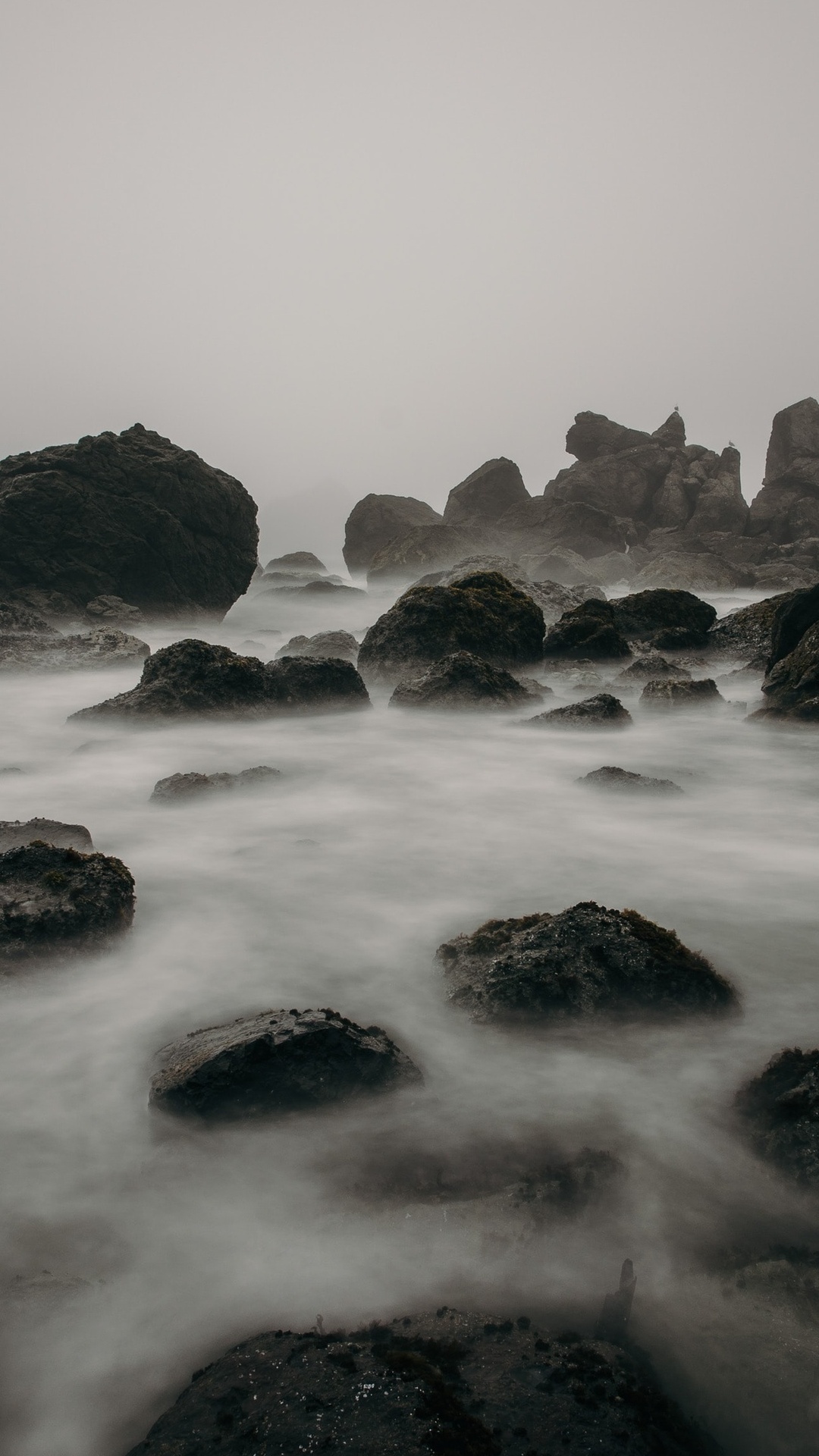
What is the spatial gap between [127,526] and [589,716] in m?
17.7

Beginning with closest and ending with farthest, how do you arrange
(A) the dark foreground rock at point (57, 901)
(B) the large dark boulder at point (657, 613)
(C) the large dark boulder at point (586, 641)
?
(A) the dark foreground rock at point (57, 901) → (C) the large dark boulder at point (586, 641) → (B) the large dark boulder at point (657, 613)

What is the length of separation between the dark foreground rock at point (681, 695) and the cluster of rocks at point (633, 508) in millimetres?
39130

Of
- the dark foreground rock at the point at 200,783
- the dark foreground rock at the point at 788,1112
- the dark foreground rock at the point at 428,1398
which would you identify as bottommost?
the dark foreground rock at the point at 428,1398

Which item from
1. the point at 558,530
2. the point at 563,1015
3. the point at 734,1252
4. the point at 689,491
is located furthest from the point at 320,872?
the point at 689,491

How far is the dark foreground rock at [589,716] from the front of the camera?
498 inches

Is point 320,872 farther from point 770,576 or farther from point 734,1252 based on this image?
point 770,576

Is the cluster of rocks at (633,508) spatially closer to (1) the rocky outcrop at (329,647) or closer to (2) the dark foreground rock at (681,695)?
(1) the rocky outcrop at (329,647)

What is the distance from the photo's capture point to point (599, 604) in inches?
765

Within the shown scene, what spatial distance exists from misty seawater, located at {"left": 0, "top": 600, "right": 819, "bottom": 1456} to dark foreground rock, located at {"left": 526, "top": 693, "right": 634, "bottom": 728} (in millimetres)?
4223

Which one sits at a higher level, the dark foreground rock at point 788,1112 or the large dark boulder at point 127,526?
the large dark boulder at point 127,526

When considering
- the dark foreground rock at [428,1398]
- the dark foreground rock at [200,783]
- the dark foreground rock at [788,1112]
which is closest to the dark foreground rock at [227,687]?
the dark foreground rock at [200,783]

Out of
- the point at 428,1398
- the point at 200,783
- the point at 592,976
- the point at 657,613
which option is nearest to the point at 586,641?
the point at 657,613

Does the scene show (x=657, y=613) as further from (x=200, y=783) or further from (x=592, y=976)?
(x=592, y=976)

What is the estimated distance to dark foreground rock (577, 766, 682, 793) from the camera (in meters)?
9.07
